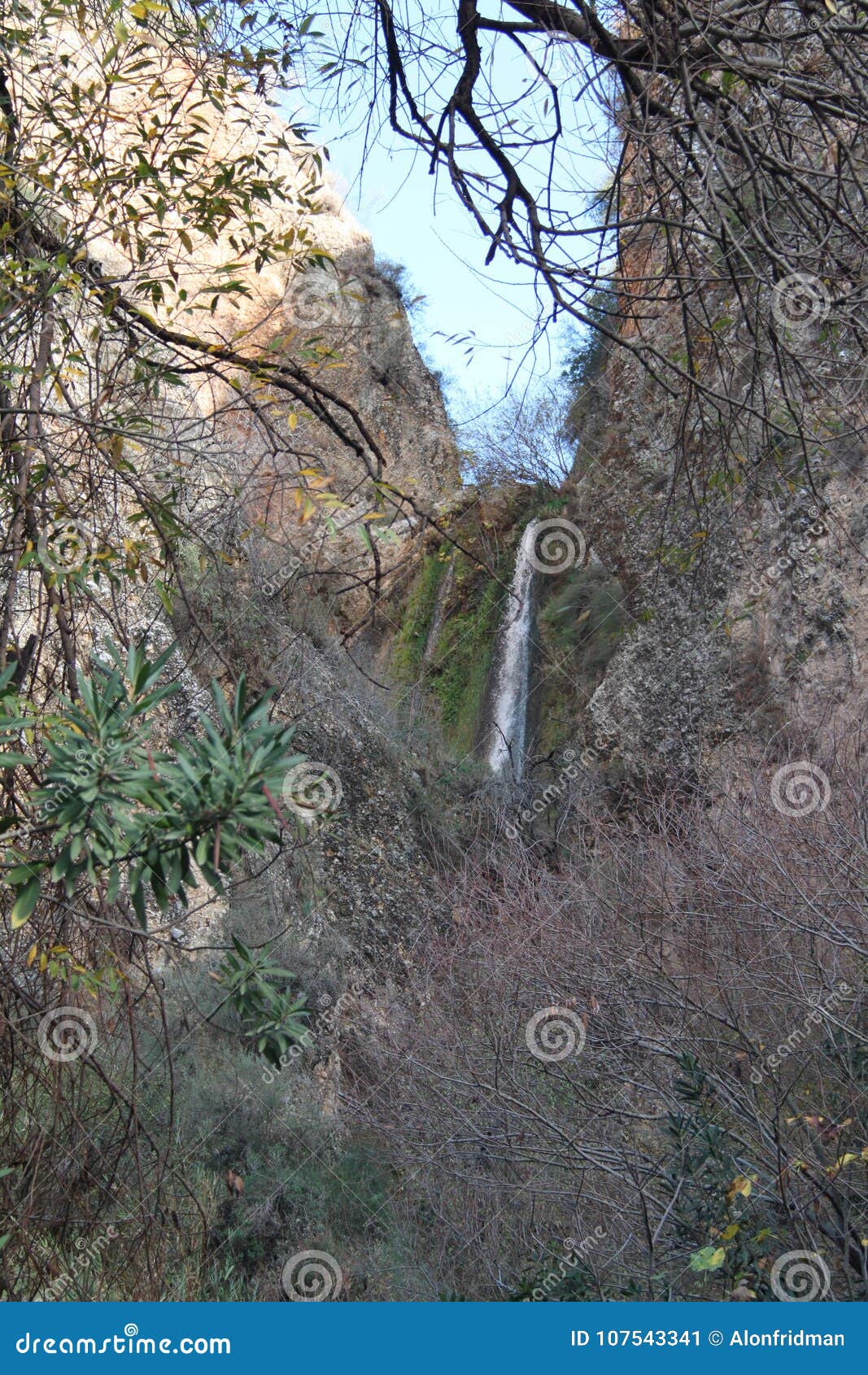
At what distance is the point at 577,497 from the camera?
1789cm

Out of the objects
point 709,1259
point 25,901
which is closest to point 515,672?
point 709,1259

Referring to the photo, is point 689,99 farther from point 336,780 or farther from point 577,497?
point 577,497

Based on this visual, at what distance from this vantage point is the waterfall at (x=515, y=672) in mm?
17312

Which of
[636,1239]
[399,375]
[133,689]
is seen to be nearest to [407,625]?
[399,375]

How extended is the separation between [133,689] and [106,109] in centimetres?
208

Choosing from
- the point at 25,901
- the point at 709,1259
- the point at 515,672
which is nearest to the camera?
the point at 25,901

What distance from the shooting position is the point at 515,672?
1831 centimetres

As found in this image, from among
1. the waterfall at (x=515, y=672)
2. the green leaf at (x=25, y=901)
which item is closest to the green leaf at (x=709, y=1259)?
the green leaf at (x=25, y=901)

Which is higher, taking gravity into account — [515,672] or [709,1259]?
[515,672]

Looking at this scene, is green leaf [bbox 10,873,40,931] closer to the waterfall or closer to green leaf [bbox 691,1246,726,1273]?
green leaf [bbox 691,1246,726,1273]

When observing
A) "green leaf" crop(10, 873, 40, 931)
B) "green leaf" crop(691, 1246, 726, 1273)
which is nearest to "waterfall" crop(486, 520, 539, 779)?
"green leaf" crop(691, 1246, 726, 1273)

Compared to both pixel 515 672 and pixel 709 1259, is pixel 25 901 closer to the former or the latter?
pixel 709 1259

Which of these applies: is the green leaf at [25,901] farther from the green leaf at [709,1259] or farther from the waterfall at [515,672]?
the waterfall at [515,672]

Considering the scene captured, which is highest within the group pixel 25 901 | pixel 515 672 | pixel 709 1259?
pixel 515 672
